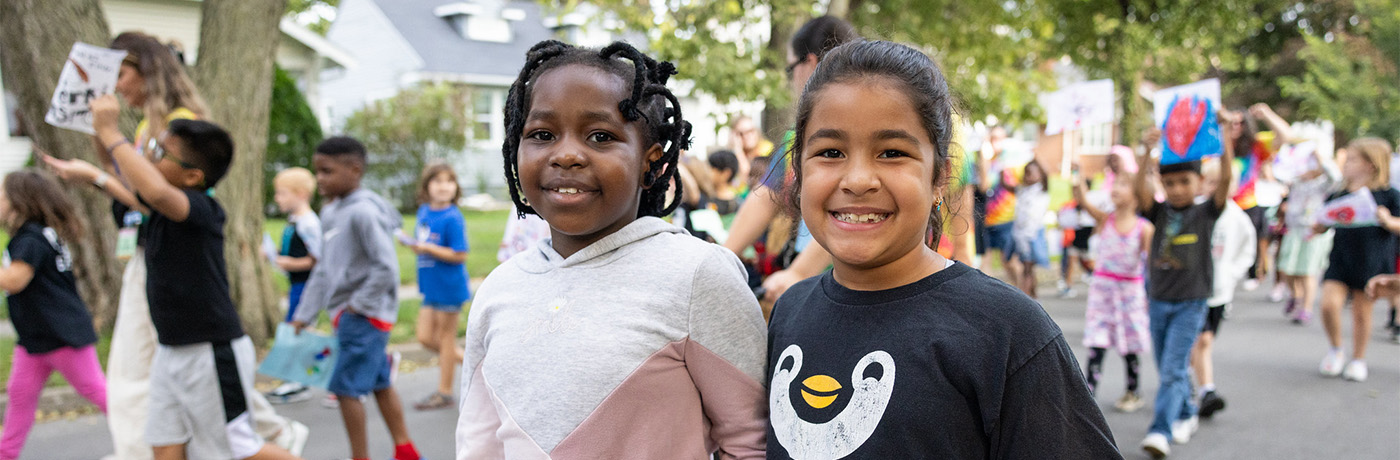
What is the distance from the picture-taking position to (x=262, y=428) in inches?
165

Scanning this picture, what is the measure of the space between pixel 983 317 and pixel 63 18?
6693mm

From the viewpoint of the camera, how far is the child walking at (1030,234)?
1098 centimetres

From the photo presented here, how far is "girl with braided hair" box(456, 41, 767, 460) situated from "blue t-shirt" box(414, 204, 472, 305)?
4.16m

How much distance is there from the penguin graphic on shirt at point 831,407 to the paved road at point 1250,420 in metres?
3.69

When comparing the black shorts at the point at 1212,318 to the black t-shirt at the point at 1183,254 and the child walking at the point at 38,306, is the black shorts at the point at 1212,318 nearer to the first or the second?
the black t-shirt at the point at 1183,254

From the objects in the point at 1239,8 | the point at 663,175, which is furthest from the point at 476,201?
the point at 663,175

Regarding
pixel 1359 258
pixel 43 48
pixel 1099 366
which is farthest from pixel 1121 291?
pixel 43 48

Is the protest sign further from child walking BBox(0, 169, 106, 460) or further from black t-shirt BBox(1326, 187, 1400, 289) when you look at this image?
child walking BBox(0, 169, 106, 460)

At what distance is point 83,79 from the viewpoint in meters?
4.01

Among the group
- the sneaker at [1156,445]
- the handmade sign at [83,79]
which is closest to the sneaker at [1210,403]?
the sneaker at [1156,445]

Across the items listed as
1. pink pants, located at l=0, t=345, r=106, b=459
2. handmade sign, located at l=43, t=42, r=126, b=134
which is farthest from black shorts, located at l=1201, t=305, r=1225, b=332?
pink pants, located at l=0, t=345, r=106, b=459

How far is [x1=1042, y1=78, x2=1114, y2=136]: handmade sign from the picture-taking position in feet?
22.1

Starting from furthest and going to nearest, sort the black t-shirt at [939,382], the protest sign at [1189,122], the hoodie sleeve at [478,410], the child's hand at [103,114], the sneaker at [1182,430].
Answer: the sneaker at [1182,430] → the protest sign at [1189,122] → the child's hand at [103,114] → the hoodie sleeve at [478,410] → the black t-shirt at [939,382]

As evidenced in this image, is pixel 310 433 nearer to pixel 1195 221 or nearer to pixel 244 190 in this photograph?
pixel 244 190
